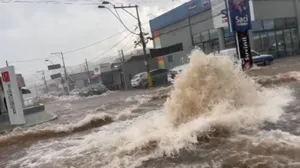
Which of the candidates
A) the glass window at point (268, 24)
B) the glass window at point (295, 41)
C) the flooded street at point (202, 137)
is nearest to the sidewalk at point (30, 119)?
the flooded street at point (202, 137)

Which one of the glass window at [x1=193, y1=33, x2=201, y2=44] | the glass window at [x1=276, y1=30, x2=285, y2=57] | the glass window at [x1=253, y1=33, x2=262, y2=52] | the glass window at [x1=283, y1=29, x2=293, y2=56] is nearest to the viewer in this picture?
the glass window at [x1=253, y1=33, x2=262, y2=52]

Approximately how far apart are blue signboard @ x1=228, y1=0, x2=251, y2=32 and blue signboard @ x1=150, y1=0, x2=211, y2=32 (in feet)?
53.5

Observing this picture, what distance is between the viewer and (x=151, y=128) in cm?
863

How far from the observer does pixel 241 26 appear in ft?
50.1

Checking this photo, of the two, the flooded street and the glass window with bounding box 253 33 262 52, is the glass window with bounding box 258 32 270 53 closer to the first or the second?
the glass window with bounding box 253 33 262 52

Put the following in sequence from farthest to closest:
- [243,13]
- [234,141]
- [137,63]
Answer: [137,63] < [243,13] < [234,141]

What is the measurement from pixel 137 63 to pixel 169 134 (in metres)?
36.0

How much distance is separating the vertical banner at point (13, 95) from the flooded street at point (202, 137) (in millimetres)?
4759

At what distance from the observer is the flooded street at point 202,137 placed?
603 cm

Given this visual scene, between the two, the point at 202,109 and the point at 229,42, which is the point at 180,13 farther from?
the point at 202,109

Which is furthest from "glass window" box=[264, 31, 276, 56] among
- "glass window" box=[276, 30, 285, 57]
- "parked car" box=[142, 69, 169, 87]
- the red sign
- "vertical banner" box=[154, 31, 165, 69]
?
the red sign

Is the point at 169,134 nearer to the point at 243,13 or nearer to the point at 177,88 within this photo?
the point at 177,88

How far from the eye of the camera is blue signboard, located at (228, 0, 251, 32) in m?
15.1

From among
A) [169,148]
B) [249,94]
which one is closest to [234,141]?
[169,148]
